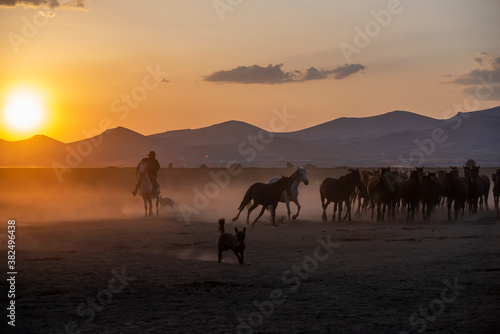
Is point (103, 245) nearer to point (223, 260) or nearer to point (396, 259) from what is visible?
point (223, 260)

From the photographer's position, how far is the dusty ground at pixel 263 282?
33.2 feet

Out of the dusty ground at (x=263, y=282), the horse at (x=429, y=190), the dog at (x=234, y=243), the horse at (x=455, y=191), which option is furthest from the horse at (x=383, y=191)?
the dog at (x=234, y=243)

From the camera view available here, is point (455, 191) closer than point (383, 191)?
No

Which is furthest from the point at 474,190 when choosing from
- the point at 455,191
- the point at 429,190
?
the point at 429,190

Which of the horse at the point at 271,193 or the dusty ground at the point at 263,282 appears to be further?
the horse at the point at 271,193

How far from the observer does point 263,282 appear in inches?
515

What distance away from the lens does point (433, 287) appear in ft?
40.5

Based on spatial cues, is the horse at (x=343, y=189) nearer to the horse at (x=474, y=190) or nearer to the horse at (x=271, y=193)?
the horse at (x=271, y=193)

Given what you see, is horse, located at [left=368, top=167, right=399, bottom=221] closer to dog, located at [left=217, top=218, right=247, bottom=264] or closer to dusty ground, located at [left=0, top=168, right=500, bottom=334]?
dusty ground, located at [left=0, top=168, right=500, bottom=334]

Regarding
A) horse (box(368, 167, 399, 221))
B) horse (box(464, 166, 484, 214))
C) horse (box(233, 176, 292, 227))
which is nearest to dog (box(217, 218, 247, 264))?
horse (box(233, 176, 292, 227))

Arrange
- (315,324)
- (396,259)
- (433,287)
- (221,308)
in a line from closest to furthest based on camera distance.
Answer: (315,324) → (221,308) → (433,287) → (396,259)

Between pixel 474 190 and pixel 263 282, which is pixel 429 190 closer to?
pixel 474 190

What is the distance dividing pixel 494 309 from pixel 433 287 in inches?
71.9

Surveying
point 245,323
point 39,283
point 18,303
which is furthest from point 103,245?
point 245,323
